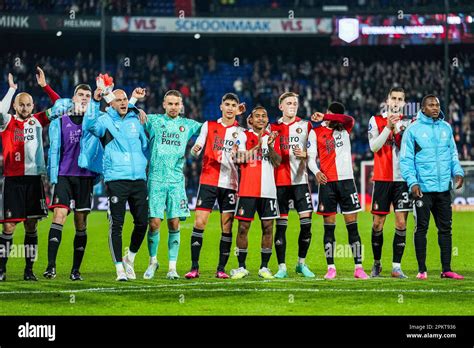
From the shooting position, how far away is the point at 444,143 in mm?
12227

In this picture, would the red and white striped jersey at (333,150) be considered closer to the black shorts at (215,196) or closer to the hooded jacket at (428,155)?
the hooded jacket at (428,155)

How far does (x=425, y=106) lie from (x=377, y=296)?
2761 millimetres

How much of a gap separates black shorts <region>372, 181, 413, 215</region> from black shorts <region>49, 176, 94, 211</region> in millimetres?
3616

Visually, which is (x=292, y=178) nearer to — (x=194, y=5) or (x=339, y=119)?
(x=339, y=119)

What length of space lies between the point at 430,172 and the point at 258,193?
2.12m

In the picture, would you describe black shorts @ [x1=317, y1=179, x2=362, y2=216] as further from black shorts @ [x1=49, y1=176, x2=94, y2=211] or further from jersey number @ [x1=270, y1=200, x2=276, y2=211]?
black shorts @ [x1=49, y1=176, x2=94, y2=211]

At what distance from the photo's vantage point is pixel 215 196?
12680mm

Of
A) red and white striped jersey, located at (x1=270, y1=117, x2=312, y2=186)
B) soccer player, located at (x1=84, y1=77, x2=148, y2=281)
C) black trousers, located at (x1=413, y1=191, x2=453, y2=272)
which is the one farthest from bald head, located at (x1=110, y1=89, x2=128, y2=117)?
black trousers, located at (x1=413, y1=191, x2=453, y2=272)

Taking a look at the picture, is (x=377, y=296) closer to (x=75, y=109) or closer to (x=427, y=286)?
(x=427, y=286)

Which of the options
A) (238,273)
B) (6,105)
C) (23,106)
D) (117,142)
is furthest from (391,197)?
(6,105)

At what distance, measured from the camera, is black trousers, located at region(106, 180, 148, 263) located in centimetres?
1209
